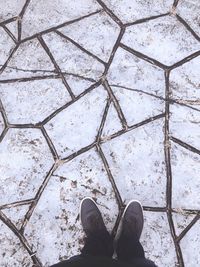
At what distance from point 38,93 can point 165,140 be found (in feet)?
3.61

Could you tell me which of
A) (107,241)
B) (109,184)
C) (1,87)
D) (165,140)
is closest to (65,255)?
(107,241)

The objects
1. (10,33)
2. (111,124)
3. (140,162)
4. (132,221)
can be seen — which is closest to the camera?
(132,221)

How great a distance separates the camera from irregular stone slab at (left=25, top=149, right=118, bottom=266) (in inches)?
124

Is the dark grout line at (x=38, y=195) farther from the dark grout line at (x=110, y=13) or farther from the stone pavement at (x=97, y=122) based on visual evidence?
the dark grout line at (x=110, y=13)

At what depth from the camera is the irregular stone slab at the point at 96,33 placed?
3.62m

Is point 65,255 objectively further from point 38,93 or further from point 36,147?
point 38,93

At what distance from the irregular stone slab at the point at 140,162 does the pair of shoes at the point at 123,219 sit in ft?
0.42

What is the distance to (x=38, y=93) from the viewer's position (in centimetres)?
352

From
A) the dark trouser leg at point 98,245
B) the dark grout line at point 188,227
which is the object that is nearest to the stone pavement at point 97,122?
the dark grout line at point 188,227

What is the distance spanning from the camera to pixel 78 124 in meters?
3.42

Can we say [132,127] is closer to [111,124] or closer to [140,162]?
[111,124]

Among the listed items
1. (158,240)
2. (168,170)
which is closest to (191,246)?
(158,240)

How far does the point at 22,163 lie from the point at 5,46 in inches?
41.6

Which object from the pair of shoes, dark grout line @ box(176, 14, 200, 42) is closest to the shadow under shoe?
the pair of shoes
